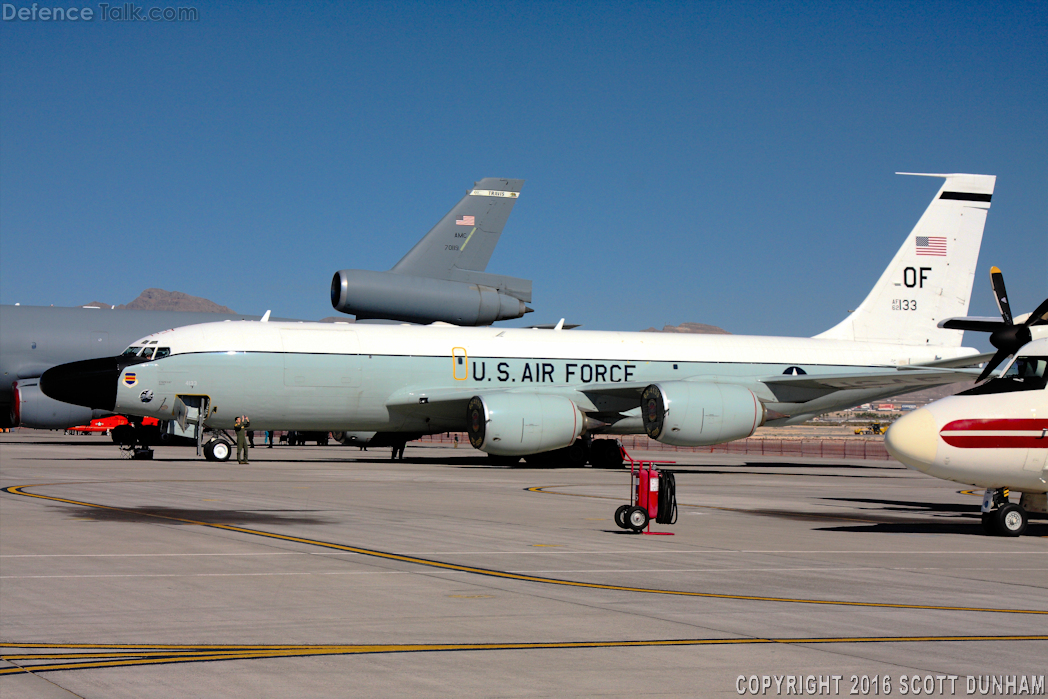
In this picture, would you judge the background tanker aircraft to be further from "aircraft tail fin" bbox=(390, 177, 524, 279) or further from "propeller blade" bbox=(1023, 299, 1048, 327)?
"propeller blade" bbox=(1023, 299, 1048, 327)

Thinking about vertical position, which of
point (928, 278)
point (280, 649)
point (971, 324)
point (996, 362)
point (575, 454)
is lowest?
point (280, 649)

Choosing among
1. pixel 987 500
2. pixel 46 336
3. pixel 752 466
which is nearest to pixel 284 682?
pixel 987 500

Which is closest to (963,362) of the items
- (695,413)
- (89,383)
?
(695,413)

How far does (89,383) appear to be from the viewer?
112ft

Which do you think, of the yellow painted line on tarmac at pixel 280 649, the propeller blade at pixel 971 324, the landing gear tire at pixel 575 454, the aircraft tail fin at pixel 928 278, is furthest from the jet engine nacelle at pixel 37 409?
the yellow painted line on tarmac at pixel 280 649

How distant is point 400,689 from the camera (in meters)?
6.92

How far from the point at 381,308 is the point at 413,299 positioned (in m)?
1.45

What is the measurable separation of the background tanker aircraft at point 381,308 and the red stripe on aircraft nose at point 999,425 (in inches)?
1275

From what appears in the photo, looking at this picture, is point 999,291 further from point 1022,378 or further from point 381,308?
point 381,308

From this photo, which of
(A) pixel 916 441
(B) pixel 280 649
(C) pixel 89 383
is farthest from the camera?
(C) pixel 89 383

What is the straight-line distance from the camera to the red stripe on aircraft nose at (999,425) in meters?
16.2

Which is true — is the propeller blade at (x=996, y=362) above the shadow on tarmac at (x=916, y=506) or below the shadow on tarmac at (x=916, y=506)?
above

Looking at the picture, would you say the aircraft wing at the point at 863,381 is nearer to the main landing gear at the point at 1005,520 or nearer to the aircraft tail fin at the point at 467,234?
the aircraft tail fin at the point at 467,234

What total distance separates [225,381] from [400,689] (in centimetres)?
2892
